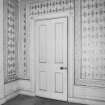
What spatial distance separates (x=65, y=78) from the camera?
3.49 meters

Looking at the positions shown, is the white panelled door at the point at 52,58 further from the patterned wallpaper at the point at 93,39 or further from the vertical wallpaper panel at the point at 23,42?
the patterned wallpaper at the point at 93,39

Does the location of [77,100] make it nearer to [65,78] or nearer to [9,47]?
[65,78]

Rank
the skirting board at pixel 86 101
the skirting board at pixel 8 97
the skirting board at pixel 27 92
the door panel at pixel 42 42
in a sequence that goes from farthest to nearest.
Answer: the skirting board at pixel 27 92, the door panel at pixel 42 42, the skirting board at pixel 8 97, the skirting board at pixel 86 101

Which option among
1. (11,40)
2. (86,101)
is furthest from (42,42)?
(86,101)

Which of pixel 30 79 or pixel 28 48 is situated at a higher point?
pixel 28 48

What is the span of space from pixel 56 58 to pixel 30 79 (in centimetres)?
108

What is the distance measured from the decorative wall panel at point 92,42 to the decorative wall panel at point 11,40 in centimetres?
197

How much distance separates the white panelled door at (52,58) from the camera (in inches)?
139

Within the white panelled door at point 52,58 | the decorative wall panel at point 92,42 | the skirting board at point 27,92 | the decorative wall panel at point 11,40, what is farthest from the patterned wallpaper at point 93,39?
the decorative wall panel at point 11,40

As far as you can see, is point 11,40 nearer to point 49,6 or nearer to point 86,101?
point 49,6

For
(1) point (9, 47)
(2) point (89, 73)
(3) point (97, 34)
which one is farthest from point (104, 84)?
(1) point (9, 47)

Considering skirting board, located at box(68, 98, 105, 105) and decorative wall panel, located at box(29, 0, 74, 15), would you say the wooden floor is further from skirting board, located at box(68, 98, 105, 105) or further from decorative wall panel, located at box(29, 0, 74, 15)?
decorative wall panel, located at box(29, 0, 74, 15)

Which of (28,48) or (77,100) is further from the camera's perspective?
(28,48)

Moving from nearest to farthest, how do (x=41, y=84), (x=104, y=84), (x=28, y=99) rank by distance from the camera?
(x=104, y=84) → (x=28, y=99) → (x=41, y=84)
